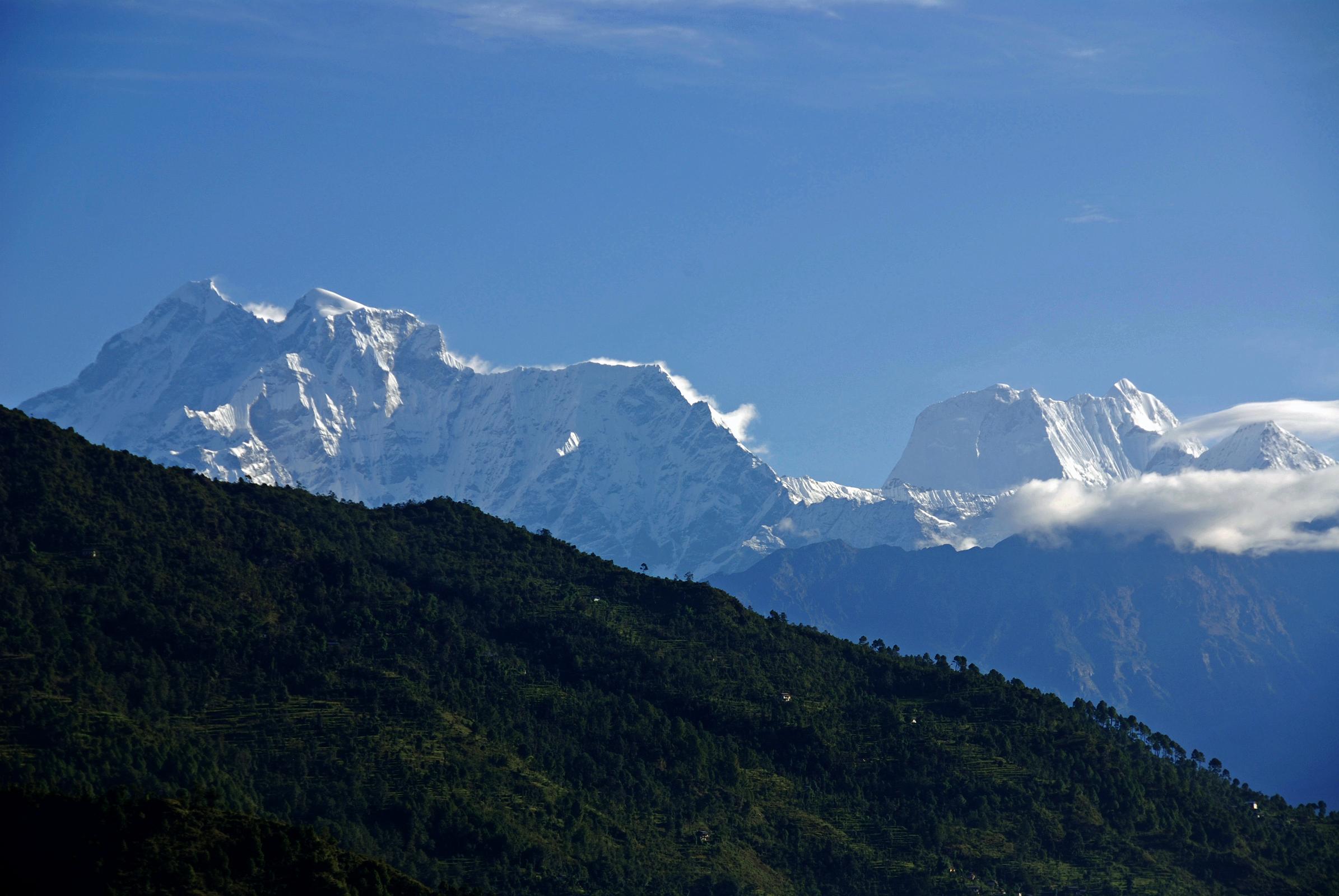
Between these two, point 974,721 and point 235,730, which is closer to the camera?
point 235,730

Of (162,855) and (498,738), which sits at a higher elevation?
(162,855)

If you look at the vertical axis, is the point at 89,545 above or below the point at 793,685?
above

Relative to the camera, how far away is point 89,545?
17050 cm

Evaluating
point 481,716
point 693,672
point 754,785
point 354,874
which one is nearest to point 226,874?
point 354,874

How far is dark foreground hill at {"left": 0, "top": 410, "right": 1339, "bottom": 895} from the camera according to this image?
148 metres

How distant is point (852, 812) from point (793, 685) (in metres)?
24.1

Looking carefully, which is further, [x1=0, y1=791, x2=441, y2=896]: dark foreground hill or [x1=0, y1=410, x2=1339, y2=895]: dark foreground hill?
[x1=0, y1=410, x2=1339, y2=895]: dark foreground hill

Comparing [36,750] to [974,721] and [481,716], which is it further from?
[974,721]

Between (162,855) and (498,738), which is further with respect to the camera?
(498,738)

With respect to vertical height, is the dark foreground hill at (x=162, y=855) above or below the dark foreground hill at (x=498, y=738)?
above

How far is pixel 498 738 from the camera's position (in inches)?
6599

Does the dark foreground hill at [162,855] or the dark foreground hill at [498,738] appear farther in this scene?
the dark foreground hill at [498,738]

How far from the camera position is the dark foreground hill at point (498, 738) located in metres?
148

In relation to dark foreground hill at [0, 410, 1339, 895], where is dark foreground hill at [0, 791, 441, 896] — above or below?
above
